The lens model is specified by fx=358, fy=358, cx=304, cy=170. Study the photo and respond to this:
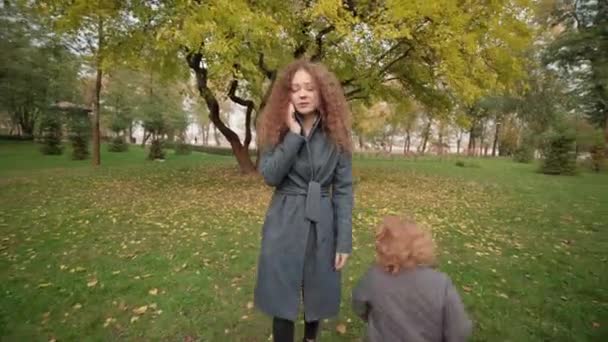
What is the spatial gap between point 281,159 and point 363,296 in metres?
Result: 0.88

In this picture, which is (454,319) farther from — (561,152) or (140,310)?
(561,152)

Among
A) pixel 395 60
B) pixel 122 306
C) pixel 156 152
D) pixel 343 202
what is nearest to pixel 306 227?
pixel 343 202

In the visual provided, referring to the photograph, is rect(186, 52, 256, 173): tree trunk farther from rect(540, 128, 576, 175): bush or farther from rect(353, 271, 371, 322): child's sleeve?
rect(540, 128, 576, 175): bush

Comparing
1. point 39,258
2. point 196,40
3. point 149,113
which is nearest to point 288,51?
point 196,40

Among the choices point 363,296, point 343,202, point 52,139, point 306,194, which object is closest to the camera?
point 363,296

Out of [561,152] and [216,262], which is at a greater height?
[561,152]

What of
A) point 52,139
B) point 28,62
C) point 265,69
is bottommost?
point 52,139

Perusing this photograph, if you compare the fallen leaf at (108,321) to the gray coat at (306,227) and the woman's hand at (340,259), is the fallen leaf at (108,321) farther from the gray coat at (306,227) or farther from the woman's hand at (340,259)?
the woman's hand at (340,259)

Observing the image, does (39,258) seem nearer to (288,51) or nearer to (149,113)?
(288,51)

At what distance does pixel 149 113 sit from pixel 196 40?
25688 millimetres

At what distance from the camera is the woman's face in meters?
2.18

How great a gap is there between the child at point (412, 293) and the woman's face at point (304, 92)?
0.84 metres

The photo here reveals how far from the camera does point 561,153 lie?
1773cm

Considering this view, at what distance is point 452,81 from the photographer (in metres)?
9.61
